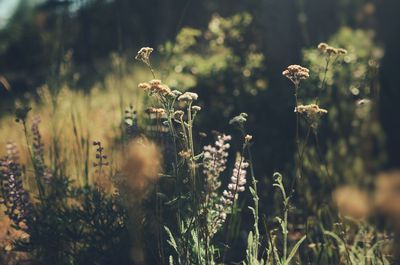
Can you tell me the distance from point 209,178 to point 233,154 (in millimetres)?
1493

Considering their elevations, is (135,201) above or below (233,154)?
below

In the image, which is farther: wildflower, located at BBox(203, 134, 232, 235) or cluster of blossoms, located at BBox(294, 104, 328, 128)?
wildflower, located at BBox(203, 134, 232, 235)

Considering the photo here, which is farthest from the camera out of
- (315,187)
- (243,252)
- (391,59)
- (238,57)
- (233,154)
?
(391,59)

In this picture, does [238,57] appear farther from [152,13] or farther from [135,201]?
[152,13]

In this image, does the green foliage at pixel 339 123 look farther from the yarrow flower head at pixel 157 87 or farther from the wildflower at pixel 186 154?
the yarrow flower head at pixel 157 87

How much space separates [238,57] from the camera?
4.23 m

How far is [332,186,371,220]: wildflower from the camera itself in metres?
2.40

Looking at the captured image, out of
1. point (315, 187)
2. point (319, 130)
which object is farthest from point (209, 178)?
point (319, 130)

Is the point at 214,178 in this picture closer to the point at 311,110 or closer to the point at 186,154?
the point at 186,154

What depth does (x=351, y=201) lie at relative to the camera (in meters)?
2.65

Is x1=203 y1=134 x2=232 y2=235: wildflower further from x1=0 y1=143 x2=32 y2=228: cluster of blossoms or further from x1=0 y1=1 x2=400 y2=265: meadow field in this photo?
x1=0 y1=143 x2=32 y2=228: cluster of blossoms

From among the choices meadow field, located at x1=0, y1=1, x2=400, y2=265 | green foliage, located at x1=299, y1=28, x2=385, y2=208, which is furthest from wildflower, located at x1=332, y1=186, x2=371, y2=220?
green foliage, located at x1=299, y1=28, x2=385, y2=208

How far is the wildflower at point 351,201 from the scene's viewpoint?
2396mm

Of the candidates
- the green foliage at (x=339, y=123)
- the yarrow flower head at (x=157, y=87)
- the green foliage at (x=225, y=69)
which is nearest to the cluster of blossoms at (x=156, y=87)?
the yarrow flower head at (x=157, y=87)
